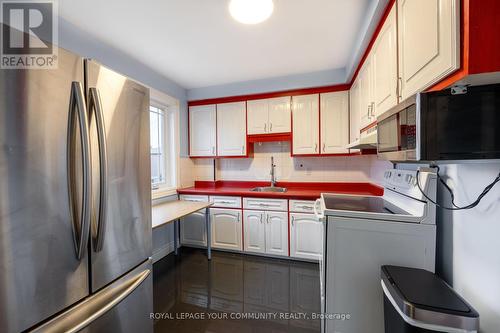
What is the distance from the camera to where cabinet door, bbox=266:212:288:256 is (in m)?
2.63

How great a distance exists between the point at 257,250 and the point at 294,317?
1043 mm

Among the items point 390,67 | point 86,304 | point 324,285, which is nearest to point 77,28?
point 86,304

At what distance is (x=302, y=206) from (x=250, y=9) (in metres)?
2.07

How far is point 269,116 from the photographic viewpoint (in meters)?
2.99

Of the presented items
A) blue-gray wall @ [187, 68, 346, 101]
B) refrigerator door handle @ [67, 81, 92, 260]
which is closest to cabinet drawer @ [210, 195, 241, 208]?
blue-gray wall @ [187, 68, 346, 101]

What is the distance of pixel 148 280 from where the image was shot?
4.23ft

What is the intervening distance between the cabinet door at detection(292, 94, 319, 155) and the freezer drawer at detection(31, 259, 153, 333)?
7.41 feet

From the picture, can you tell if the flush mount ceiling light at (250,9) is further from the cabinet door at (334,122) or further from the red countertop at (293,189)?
the red countertop at (293,189)

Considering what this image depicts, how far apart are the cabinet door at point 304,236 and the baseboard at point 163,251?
172 cm

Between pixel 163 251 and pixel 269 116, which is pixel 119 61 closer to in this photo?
pixel 269 116

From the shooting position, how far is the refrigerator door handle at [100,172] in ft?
3.07

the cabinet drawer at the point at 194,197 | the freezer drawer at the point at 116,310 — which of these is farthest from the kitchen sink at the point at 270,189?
the freezer drawer at the point at 116,310

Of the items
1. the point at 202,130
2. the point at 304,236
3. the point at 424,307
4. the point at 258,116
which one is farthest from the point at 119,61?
the point at 424,307

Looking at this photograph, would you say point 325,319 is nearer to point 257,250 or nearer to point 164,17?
point 257,250
